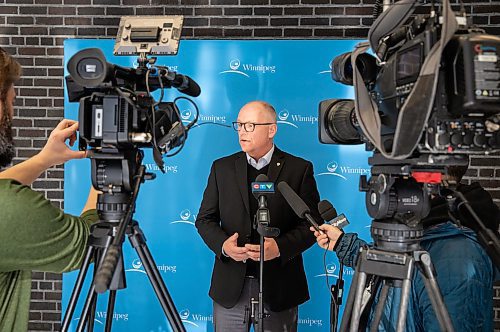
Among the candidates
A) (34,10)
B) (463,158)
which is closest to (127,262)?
(34,10)

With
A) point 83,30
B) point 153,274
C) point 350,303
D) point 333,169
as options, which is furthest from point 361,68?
point 83,30

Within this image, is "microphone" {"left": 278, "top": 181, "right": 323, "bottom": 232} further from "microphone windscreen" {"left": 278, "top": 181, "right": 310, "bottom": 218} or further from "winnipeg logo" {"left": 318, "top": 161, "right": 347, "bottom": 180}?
"winnipeg logo" {"left": 318, "top": 161, "right": 347, "bottom": 180}

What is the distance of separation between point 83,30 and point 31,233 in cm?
226

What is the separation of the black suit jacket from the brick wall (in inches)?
38.7

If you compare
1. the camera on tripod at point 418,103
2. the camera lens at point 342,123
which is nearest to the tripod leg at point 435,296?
the camera on tripod at point 418,103

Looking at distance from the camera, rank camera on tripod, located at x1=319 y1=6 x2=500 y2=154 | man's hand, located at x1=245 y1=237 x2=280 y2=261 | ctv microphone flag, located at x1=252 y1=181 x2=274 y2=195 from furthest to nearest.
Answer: man's hand, located at x1=245 y1=237 x2=280 y2=261 < ctv microphone flag, located at x1=252 y1=181 x2=274 y2=195 < camera on tripod, located at x1=319 y1=6 x2=500 y2=154

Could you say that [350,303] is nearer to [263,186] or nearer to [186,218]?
[263,186]

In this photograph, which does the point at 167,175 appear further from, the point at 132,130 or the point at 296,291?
the point at 132,130

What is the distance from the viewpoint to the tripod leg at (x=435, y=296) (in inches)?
51.4

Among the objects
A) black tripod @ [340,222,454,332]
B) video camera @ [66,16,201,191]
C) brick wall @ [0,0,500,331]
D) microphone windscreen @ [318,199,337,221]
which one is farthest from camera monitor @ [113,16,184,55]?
brick wall @ [0,0,500,331]

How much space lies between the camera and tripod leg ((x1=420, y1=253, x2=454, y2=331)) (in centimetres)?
131

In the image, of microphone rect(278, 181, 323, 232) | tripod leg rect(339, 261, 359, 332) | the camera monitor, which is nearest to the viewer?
tripod leg rect(339, 261, 359, 332)

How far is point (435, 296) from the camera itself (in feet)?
4.32

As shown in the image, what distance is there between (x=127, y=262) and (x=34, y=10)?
168cm
